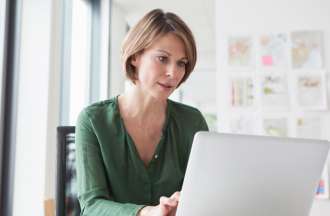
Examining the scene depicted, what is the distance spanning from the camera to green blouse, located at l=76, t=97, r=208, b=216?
0.88 meters

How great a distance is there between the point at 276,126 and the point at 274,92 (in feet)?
0.71

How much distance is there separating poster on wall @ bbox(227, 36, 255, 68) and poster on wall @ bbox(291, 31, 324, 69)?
264mm

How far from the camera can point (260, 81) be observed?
2182 millimetres

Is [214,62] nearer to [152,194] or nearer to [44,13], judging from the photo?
[44,13]

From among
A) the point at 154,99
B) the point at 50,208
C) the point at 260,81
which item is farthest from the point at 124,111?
the point at 260,81

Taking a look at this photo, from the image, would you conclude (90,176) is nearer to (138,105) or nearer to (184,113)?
(138,105)

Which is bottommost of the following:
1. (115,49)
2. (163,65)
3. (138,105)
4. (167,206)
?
(167,206)

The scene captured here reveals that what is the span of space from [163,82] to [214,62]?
148cm

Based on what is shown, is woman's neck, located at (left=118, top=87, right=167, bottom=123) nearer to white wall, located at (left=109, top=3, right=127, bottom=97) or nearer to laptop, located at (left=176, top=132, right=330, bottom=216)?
laptop, located at (left=176, top=132, right=330, bottom=216)

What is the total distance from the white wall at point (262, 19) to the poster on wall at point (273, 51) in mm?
47

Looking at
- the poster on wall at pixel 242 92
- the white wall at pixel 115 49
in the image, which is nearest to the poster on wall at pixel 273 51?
the poster on wall at pixel 242 92

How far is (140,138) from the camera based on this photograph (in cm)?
103

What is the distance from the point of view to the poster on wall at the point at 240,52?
221 cm

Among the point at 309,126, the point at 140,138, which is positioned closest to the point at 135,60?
the point at 140,138
